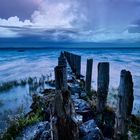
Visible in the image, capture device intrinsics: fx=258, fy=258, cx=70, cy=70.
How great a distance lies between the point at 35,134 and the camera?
705cm

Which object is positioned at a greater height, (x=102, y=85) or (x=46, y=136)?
(x=102, y=85)

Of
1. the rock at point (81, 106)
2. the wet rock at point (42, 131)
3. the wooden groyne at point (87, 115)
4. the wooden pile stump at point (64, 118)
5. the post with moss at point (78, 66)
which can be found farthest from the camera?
the post with moss at point (78, 66)

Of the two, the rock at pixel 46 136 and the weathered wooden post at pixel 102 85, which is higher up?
the weathered wooden post at pixel 102 85

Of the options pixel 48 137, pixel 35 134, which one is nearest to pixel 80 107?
pixel 35 134

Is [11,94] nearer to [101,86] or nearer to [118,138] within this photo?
[101,86]

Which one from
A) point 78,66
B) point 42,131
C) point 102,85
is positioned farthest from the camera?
point 78,66

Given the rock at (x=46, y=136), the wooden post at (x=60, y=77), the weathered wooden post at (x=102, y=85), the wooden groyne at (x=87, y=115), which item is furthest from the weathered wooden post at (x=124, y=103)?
the weathered wooden post at (x=102, y=85)

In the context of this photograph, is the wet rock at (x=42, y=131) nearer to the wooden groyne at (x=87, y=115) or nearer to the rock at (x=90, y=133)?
the wooden groyne at (x=87, y=115)

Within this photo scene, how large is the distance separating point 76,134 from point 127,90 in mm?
1780

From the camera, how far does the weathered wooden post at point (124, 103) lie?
6.32 m

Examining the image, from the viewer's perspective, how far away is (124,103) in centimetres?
634

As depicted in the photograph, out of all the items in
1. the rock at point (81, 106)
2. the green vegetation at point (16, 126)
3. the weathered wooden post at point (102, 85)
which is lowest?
the green vegetation at point (16, 126)

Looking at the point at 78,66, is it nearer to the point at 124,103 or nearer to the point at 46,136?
the point at 124,103

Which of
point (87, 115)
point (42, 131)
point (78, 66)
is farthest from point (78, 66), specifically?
point (42, 131)
